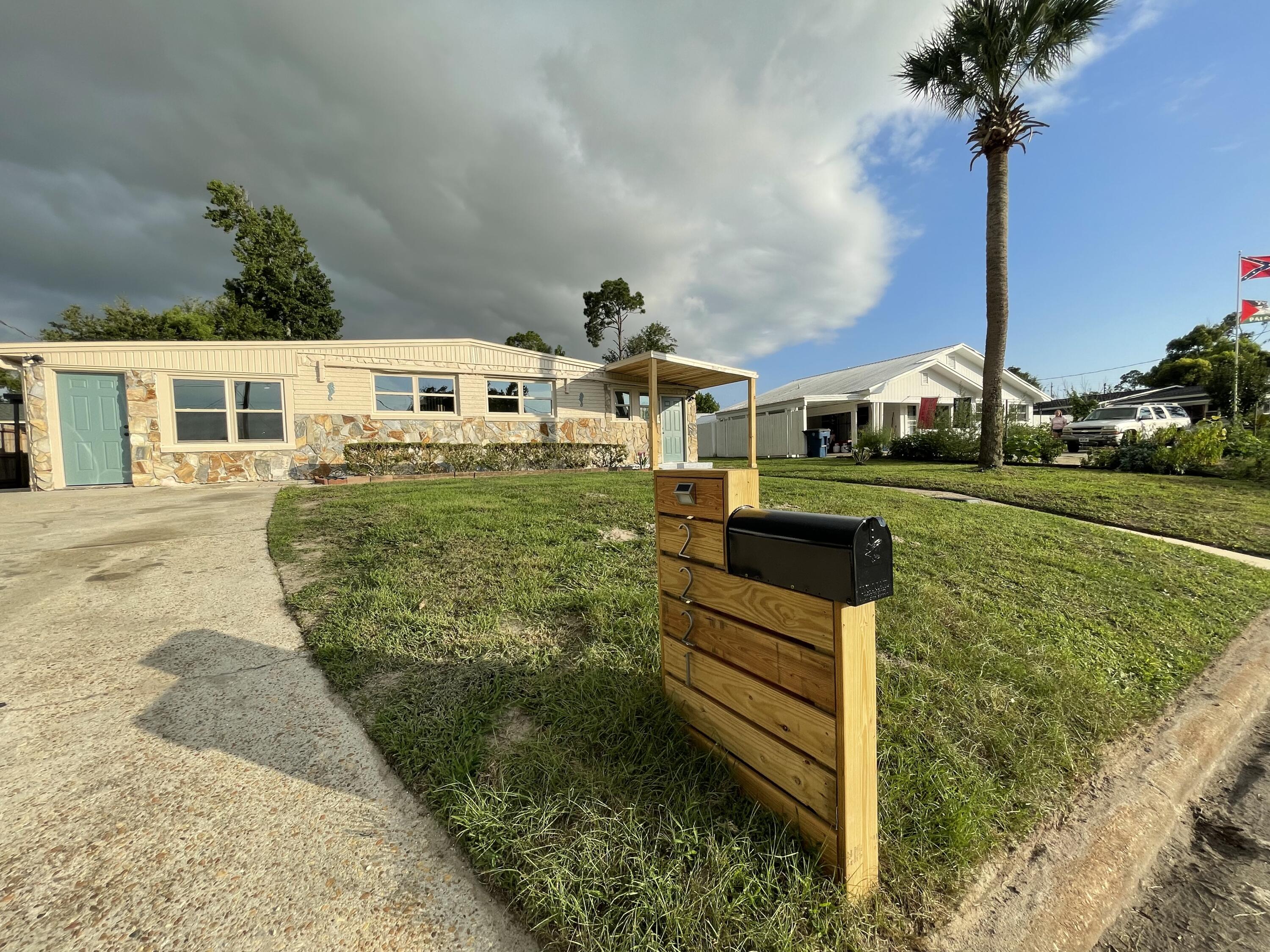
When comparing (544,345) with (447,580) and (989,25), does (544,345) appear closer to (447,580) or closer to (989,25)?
(989,25)

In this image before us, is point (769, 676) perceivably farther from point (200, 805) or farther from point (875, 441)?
point (875, 441)

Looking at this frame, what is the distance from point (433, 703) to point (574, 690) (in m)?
0.55

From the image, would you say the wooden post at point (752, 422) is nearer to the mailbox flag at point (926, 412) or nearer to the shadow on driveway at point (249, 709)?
the shadow on driveway at point (249, 709)

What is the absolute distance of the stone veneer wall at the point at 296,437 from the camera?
27.2 ft

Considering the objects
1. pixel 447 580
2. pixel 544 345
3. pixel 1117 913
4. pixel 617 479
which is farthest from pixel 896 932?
pixel 544 345

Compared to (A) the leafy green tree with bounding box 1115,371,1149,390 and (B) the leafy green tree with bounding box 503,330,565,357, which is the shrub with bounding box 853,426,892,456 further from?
(A) the leafy green tree with bounding box 1115,371,1149,390

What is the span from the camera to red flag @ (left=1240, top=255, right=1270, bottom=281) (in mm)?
15594

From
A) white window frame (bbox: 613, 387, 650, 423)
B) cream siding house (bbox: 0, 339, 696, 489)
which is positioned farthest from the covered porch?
cream siding house (bbox: 0, 339, 696, 489)

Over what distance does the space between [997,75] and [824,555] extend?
13594 millimetres

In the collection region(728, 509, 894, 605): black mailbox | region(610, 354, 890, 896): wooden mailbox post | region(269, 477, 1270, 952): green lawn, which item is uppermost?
region(728, 509, 894, 605): black mailbox

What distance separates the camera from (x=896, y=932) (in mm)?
1158

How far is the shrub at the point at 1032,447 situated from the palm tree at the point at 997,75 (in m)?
2.46

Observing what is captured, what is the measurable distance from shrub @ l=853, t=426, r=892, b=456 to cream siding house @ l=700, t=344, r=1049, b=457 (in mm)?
2795

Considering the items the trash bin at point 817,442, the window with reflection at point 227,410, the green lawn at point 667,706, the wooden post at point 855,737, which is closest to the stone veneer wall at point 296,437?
the window with reflection at point 227,410
